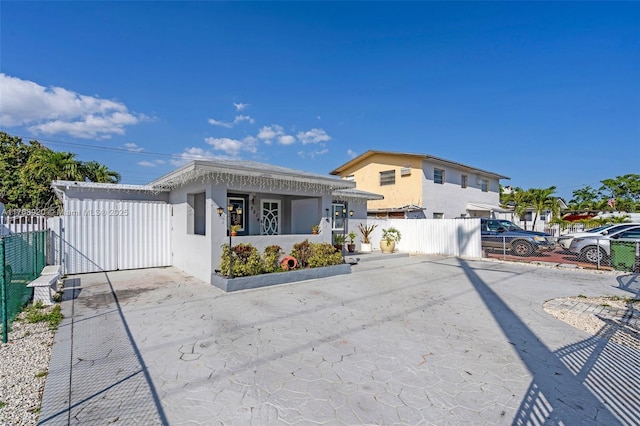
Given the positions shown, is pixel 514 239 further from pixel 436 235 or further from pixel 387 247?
pixel 387 247

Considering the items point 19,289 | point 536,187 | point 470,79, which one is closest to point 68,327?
point 19,289

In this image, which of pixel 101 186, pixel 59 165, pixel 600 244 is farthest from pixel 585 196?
pixel 59 165

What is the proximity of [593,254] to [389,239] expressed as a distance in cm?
775

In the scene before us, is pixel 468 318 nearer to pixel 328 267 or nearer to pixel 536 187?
pixel 328 267

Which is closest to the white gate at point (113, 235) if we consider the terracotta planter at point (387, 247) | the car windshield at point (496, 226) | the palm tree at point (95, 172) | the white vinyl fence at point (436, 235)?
the white vinyl fence at point (436, 235)

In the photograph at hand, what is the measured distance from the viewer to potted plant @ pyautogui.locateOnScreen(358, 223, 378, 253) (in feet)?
49.1

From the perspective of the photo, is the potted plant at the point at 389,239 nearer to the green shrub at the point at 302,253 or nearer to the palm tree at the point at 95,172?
the green shrub at the point at 302,253

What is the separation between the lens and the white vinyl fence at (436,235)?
14.0 metres

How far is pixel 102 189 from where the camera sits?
996 cm

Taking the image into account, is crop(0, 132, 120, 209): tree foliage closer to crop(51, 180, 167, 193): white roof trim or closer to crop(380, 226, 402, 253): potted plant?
crop(51, 180, 167, 193): white roof trim

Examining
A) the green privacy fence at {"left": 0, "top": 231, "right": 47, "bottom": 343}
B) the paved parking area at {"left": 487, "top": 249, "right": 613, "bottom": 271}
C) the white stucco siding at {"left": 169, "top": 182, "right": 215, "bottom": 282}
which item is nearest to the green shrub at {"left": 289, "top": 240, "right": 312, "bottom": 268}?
the white stucco siding at {"left": 169, "top": 182, "right": 215, "bottom": 282}

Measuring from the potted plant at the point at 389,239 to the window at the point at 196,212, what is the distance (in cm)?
→ 823

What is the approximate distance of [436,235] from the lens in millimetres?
15008

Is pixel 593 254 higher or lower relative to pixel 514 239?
lower
